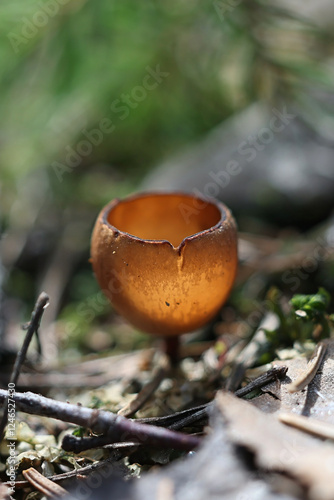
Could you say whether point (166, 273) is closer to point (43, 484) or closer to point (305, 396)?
Result: point (305, 396)

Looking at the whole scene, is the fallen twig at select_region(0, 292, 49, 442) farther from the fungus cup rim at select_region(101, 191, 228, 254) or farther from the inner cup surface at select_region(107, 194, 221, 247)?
the inner cup surface at select_region(107, 194, 221, 247)

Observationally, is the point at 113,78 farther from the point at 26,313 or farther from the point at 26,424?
the point at 26,424

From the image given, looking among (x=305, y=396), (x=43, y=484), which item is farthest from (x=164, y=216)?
(x=43, y=484)

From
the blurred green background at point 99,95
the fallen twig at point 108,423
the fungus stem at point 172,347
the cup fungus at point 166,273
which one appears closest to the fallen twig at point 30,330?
the fallen twig at point 108,423

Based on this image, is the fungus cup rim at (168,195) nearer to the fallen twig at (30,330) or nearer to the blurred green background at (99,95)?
the fallen twig at (30,330)

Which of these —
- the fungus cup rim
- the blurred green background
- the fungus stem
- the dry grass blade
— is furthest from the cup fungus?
the blurred green background

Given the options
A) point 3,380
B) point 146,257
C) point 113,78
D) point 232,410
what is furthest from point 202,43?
point 232,410
